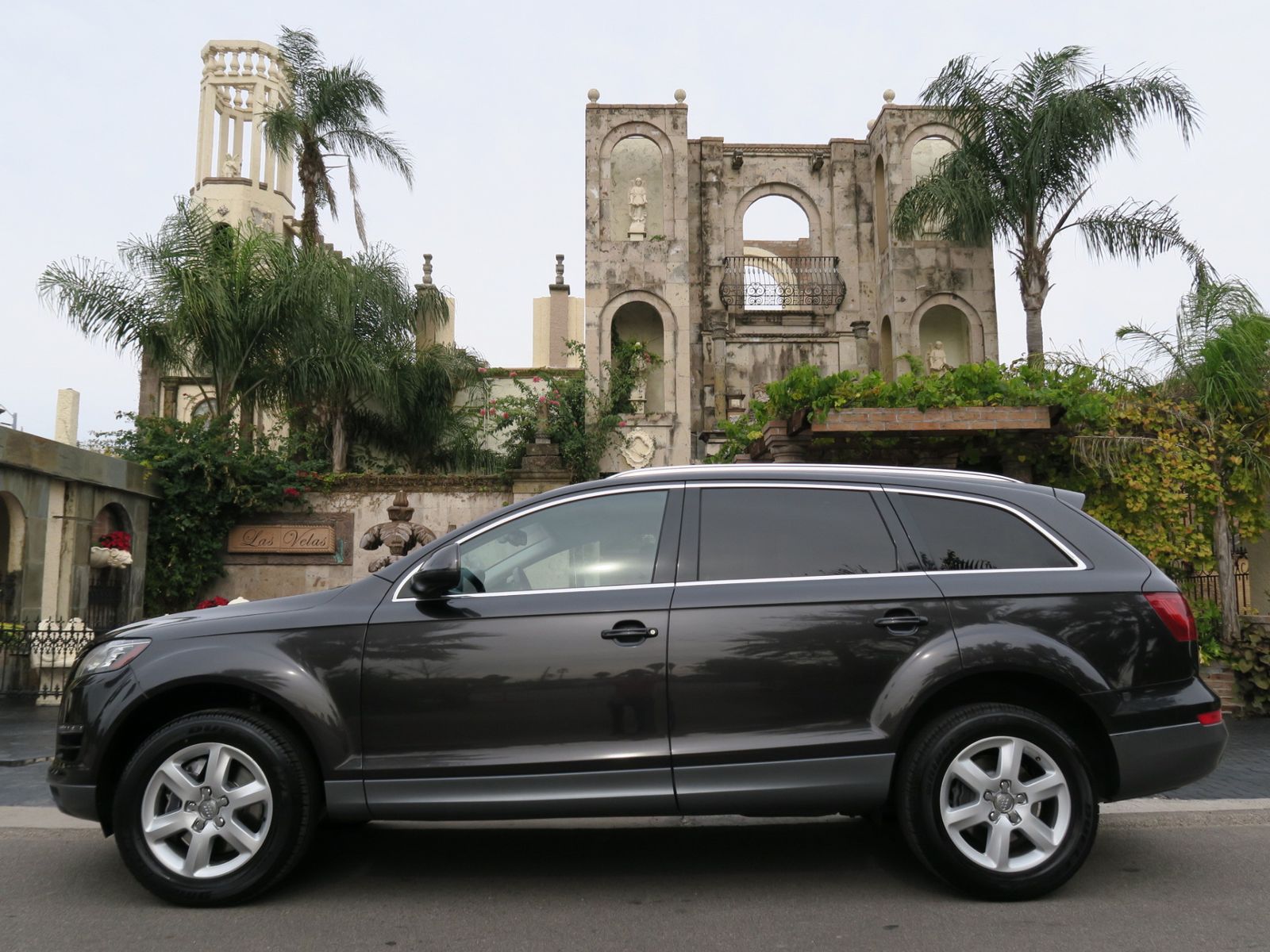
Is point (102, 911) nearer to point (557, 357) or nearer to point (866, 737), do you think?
point (866, 737)

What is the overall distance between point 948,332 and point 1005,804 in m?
22.4

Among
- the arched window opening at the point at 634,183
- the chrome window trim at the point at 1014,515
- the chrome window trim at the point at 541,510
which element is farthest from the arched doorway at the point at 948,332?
the chrome window trim at the point at 541,510

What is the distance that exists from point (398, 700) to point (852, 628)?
1901mm

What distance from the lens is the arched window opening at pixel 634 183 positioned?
24031 millimetres

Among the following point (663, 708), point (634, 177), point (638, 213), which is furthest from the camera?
point (634, 177)

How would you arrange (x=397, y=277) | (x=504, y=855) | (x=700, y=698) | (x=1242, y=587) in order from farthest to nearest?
(x=397, y=277) → (x=1242, y=587) → (x=504, y=855) → (x=700, y=698)

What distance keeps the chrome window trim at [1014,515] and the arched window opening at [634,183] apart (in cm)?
1960

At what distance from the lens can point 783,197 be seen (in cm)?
2638

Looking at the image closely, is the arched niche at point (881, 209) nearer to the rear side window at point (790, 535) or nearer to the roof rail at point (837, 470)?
the roof rail at point (837, 470)

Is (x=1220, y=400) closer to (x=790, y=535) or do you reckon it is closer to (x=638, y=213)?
(x=790, y=535)

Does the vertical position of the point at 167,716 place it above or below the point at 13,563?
below

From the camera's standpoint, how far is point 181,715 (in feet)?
15.1

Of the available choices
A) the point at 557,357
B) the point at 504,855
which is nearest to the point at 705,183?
the point at 557,357

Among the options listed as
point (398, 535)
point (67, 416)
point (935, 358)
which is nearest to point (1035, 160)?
point (935, 358)
